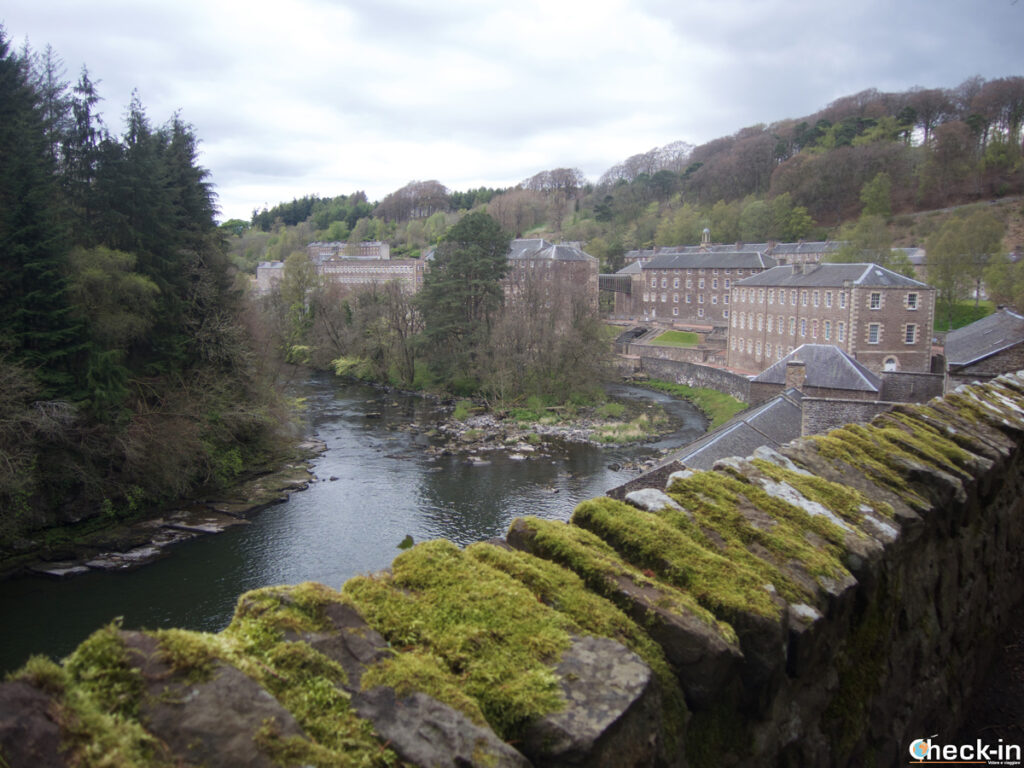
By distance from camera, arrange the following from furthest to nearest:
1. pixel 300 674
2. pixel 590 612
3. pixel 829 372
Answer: pixel 829 372 < pixel 590 612 < pixel 300 674

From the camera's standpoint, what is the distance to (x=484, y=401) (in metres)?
43.2

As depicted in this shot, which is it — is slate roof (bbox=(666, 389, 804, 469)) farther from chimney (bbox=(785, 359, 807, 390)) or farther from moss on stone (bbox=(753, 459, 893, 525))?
moss on stone (bbox=(753, 459, 893, 525))

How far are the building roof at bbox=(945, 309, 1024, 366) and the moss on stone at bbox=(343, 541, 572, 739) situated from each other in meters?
19.1

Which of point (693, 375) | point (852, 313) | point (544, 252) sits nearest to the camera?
point (852, 313)

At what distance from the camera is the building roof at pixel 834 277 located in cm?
3897

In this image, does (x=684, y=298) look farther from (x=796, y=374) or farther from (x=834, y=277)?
(x=796, y=374)

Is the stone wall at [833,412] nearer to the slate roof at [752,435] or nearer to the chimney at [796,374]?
the slate roof at [752,435]

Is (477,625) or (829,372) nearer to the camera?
(477,625)

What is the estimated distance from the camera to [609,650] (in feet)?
8.57

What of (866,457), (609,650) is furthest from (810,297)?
(609,650)

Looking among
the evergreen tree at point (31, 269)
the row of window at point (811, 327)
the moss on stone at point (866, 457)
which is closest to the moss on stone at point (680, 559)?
the moss on stone at point (866, 457)
